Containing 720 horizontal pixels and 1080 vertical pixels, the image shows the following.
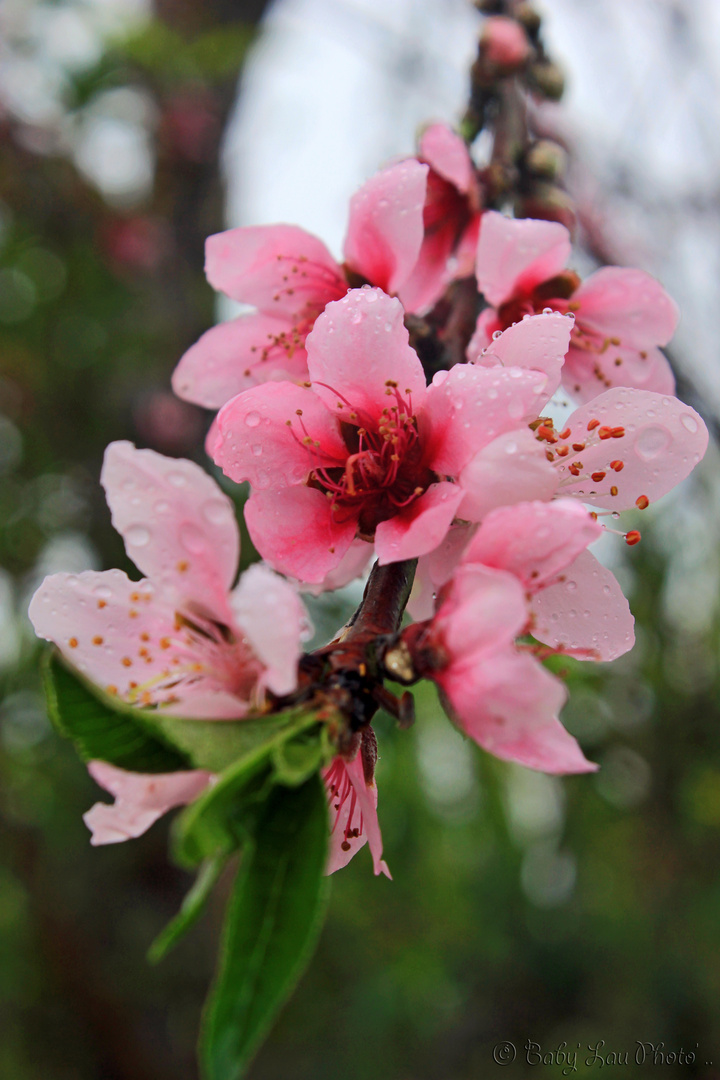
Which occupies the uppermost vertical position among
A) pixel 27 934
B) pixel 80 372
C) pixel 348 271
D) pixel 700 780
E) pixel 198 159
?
pixel 348 271

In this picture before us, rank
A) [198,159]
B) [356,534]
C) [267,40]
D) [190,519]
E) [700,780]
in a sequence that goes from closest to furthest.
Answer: [190,519] → [356,534] → [267,40] → [198,159] → [700,780]

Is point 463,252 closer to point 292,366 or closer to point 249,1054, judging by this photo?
point 292,366

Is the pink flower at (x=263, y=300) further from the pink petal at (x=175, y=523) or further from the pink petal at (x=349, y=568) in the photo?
the pink petal at (x=175, y=523)

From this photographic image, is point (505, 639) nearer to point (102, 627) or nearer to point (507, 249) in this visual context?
point (102, 627)

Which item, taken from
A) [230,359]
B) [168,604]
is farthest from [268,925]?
[230,359]

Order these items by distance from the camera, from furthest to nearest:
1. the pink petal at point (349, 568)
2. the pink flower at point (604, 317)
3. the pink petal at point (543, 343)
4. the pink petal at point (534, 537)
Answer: the pink flower at point (604, 317) < the pink petal at point (349, 568) < the pink petal at point (543, 343) < the pink petal at point (534, 537)

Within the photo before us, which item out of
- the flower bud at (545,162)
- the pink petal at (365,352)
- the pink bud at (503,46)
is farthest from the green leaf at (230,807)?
the pink bud at (503,46)

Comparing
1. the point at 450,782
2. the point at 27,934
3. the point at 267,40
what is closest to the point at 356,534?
the point at 267,40

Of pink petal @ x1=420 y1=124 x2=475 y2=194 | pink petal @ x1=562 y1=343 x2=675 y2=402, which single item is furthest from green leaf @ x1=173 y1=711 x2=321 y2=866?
pink petal @ x1=420 y1=124 x2=475 y2=194
